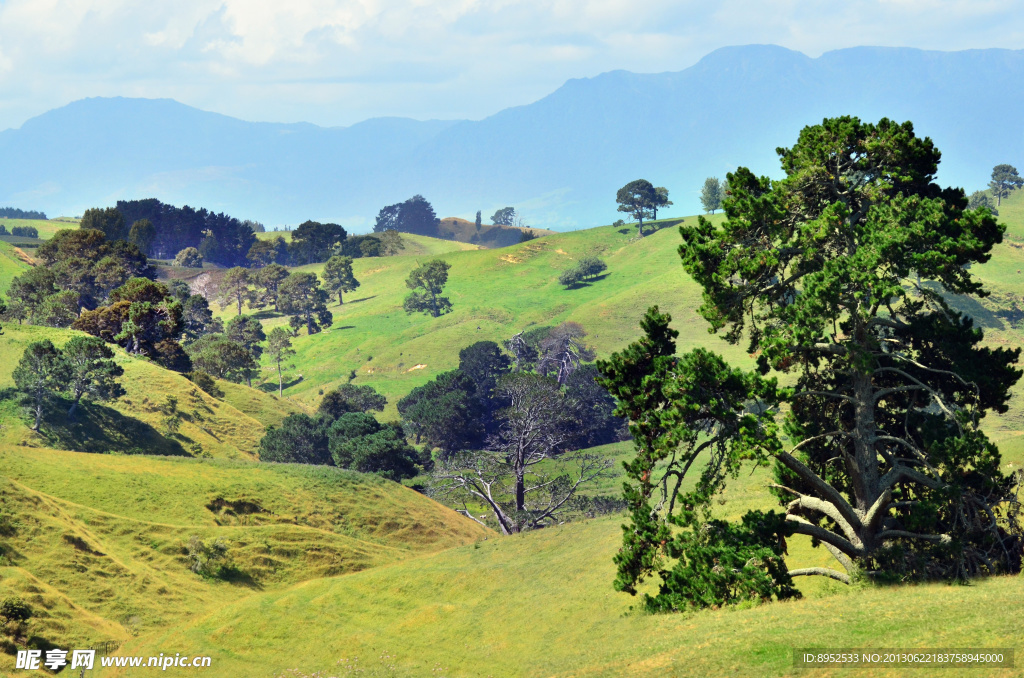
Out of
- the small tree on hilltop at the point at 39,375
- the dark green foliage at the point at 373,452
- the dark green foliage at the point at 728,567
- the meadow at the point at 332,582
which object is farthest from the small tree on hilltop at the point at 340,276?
the dark green foliage at the point at 728,567

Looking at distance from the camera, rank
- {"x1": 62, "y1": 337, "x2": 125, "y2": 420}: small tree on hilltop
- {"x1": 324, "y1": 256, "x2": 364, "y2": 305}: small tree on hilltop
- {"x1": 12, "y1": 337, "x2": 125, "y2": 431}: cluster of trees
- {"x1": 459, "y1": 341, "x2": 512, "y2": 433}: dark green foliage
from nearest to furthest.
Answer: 1. {"x1": 12, "y1": 337, "x2": 125, "y2": 431}: cluster of trees
2. {"x1": 62, "y1": 337, "x2": 125, "y2": 420}: small tree on hilltop
3. {"x1": 459, "y1": 341, "x2": 512, "y2": 433}: dark green foliage
4. {"x1": 324, "y1": 256, "x2": 364, "y2": 305}: small tree on hilltop

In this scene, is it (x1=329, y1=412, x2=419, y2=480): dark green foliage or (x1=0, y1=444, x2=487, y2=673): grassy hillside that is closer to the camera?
(x1=0, y1=444, x2=487, y2=673): grassy hillside

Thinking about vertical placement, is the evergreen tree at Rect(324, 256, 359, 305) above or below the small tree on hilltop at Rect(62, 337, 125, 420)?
above

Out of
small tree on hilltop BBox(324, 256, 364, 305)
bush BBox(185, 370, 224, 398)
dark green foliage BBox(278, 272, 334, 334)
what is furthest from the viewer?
small tree on hilltop BBox(324, 256, 364, 305)

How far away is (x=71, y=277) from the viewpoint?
134125mm

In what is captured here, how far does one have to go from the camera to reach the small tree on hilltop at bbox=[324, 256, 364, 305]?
625 feet

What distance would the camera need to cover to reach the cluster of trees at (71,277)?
391 ft

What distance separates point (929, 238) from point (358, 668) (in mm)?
25513

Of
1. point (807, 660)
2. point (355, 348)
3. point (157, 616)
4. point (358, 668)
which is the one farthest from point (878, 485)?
point (355, 348)

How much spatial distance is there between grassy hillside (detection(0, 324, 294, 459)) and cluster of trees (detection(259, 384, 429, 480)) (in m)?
2.89

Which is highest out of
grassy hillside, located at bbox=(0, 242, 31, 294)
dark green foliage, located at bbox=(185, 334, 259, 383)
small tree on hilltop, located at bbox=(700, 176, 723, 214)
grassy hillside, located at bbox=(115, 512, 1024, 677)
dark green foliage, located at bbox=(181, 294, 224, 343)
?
small tree on hilltop, located at bbox=(700, 176, 723, 214)

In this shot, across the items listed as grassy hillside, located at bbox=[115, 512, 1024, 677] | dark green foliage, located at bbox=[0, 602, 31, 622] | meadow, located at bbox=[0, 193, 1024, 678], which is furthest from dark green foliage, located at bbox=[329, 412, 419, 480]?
dark green foliage, located at bbox=[0, 602, 31, 622]

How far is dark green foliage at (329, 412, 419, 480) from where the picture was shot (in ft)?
265

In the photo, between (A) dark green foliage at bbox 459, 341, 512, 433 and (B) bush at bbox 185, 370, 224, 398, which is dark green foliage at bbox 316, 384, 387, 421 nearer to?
(A) dark green foliage at bbox 459, 341, 512, 433
